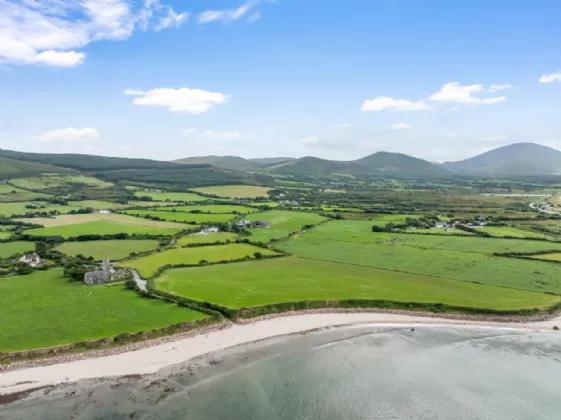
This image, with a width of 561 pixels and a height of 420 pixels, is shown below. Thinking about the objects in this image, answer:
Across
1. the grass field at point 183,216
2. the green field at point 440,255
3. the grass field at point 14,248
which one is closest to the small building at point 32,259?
the grass field at point 14,248

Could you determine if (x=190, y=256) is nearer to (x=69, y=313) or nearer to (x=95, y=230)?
(x=69, y=313)

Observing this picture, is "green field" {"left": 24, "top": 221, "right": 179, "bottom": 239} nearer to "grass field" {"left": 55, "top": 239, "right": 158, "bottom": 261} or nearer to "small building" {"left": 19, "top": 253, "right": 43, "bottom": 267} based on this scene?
"grass field" {"left": 55, "top": 239, "right": 158, "bottom": 261}

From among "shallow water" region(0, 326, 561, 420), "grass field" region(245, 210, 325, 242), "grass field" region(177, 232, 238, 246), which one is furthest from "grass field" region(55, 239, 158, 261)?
"shallow water" region(0, 326, 561, 420)

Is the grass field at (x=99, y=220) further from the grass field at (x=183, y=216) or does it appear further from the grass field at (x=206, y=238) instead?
the grass field at (x=206, y=238)

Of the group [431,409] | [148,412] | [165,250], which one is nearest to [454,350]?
[431,409]

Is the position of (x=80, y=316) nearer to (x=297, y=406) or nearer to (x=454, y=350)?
(x=297, y=406)

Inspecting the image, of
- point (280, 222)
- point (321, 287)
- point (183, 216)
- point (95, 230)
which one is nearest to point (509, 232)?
point (280, 222)
